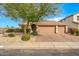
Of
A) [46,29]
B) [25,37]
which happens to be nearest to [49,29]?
[46,29]

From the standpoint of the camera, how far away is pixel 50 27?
43.0 feet

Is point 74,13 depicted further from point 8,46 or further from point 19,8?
point 8,46

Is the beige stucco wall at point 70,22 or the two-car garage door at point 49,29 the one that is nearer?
the beige stucco wall at point 70,22

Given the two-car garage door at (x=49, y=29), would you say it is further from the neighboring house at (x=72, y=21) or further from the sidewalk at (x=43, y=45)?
the sidewalk at (x=43, y=45)

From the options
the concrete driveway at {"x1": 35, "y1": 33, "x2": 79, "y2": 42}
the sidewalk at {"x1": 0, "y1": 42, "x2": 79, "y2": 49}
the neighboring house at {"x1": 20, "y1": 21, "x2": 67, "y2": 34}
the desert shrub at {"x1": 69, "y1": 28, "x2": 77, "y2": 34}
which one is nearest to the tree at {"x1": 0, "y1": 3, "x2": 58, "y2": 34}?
the neighboring house at {"x1": 20, "y1": 21, "x2": 67, "y2": 34}

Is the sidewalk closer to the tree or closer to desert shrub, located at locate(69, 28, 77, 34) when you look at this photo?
desert shrub, located at locate(69, 28, 77, 34)

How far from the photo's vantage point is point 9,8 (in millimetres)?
11391

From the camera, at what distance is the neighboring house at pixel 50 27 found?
471 inches

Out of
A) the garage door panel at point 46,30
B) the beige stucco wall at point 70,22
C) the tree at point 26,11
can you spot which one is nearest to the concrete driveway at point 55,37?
the garage door panel at point 46,30

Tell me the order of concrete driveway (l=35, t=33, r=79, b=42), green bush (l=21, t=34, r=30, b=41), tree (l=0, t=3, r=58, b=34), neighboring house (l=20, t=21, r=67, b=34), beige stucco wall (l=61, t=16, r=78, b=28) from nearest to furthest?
1. tree (l=0, t=3, r=58, b=34)
2. green bush (l=21, t=34, r=30, b=41)
3. beige stucco wall (l=61, t=16, r=78, b=28)
4. concrete driveway (l=35, t=33, r=79, b=42)
5. neighboring house (l=20, t=21, r=67, b=34)

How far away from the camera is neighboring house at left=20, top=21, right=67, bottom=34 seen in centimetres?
1195

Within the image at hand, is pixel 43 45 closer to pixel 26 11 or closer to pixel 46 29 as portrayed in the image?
pixel 46 29

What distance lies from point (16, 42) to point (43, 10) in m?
2.24

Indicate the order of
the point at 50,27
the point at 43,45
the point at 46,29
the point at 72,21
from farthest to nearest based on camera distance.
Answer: the point at 50,27 < the point at 46,29 < the point at 43,45 < the point at 72,21
